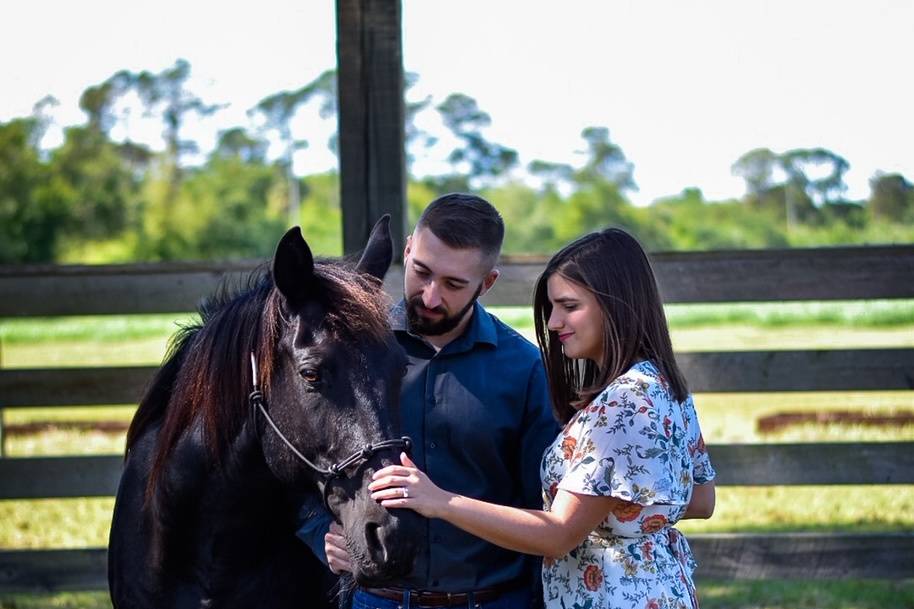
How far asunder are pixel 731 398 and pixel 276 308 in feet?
33.0

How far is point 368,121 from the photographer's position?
4641 mm

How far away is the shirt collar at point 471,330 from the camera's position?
266 cm

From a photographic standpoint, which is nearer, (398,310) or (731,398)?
(398,310)

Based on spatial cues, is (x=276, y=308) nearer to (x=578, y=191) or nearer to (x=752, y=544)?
(x=752, y=544)

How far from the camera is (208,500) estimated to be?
8.55 ft

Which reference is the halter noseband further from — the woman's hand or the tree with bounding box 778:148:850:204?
the tree with bounding box 778:148:850:204

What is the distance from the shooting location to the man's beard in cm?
258

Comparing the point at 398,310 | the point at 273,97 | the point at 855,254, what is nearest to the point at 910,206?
the point at 855,254

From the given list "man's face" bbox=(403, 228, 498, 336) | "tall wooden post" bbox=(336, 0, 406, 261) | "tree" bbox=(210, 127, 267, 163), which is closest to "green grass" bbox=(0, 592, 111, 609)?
"tall wooden post" bbox=(336, 0, 406, 261)

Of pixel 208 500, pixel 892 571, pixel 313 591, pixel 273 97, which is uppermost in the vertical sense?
pixel 273 97

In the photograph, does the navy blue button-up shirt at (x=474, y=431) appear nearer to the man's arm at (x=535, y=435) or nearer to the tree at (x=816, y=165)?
the man's arm at (x=535, y=435)

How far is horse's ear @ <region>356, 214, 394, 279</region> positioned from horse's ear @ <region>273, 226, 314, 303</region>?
237 mm

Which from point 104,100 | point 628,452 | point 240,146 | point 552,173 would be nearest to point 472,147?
point 552,173

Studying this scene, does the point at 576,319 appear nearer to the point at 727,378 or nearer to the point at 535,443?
the point at 535,443
